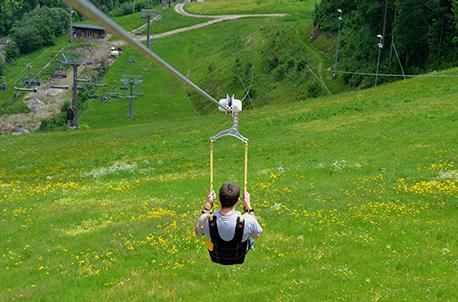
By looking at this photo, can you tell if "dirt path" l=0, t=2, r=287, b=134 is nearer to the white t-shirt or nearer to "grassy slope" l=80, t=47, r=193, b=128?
"grassy slope" l=80, t=47, r=193, b=128

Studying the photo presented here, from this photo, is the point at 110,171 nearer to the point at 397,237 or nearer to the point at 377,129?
the point at 377,129

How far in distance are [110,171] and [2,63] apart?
437 ft

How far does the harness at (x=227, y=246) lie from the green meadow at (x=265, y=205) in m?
4.42

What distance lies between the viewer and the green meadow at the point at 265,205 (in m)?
15.7

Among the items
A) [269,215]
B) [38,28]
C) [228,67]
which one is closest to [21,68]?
[38,28]

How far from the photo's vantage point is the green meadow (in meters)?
15.7

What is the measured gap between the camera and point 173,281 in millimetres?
16062

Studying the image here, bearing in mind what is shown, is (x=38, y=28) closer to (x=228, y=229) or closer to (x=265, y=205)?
(x=265, y=205)

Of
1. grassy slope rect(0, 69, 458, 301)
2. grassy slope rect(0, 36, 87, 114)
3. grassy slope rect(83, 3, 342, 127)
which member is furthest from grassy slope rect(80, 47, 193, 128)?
grassy slope rect(0, 69, 458, 301)

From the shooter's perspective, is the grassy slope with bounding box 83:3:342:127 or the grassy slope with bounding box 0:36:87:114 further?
the grassy slope with bounding box 0:36:87:114

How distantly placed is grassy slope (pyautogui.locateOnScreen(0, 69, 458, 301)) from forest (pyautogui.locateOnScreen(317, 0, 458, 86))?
2628 cm

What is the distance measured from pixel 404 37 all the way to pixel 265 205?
51.2 m

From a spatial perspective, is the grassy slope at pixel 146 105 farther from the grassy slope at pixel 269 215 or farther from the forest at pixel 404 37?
the grassy slope at pixel 269 215

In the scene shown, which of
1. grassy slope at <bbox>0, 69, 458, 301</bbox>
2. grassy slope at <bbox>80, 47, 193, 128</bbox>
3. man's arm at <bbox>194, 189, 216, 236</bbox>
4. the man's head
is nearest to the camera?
the man's head
